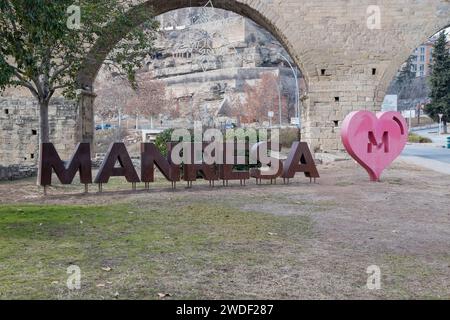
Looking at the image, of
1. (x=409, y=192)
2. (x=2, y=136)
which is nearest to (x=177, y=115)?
(x=2, y=136)

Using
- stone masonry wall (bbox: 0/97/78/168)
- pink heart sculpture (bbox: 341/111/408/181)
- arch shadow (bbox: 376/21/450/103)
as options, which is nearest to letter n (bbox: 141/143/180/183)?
pink heart sculpture (bbox: 341/111/408/181)

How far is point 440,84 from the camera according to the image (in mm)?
47562

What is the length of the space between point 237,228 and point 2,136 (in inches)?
566

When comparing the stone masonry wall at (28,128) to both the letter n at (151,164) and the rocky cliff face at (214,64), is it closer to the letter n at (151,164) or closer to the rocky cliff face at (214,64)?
the letter n at (151,164)

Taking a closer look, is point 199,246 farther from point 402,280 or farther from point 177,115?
point 177,115

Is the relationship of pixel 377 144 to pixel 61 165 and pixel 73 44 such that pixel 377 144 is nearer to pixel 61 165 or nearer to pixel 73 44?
pixel 61 165

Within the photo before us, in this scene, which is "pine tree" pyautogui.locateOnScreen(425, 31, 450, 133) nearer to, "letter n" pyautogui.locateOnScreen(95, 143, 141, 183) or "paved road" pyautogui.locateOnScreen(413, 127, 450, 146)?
"paved road" pyautogui.locateOnScreen(413, 127, 450, 146)

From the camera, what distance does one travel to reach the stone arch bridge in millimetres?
17328

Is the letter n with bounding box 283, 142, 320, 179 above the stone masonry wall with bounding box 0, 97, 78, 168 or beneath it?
beneath

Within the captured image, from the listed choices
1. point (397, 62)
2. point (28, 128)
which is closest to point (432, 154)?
point (397, 62)

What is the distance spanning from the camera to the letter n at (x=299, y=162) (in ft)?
36.3

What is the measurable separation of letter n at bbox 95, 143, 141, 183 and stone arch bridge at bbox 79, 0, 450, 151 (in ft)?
27.8

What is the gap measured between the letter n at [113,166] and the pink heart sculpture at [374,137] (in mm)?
4858
